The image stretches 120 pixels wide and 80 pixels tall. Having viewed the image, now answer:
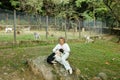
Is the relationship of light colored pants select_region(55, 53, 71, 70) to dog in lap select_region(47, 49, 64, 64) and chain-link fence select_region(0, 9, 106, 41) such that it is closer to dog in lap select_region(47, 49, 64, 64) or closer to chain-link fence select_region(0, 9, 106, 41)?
dog in lap select_region(47, 49, 64, 64)

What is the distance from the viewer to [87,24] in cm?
3162

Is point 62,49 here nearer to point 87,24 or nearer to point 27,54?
point 27,54

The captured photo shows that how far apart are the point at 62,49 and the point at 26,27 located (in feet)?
39.3

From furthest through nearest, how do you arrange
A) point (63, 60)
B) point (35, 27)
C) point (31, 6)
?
point (31, 6) < point (35, 27) < point (63, 60)

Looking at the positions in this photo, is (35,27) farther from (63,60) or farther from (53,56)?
(63,60)

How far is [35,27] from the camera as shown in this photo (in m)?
22.5

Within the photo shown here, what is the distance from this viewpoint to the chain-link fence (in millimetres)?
19344

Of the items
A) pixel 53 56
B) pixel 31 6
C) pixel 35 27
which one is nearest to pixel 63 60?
pixel 53 56

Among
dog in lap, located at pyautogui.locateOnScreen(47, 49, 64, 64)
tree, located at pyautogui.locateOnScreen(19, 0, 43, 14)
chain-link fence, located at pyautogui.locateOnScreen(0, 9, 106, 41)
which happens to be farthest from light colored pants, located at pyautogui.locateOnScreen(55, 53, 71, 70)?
tree, located at pyautogui.locateOnScreen(19, 0, 43, 14)

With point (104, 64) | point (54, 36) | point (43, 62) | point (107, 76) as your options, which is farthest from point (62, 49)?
point (54, 36)

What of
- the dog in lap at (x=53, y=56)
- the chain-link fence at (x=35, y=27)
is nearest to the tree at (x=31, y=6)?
the chain-link fence at (x=35, y=27)

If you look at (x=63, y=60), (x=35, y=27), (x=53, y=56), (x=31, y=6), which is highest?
(x=31, y=6)

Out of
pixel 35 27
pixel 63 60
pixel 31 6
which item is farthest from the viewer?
pixel 31 6

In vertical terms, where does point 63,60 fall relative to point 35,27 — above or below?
below
